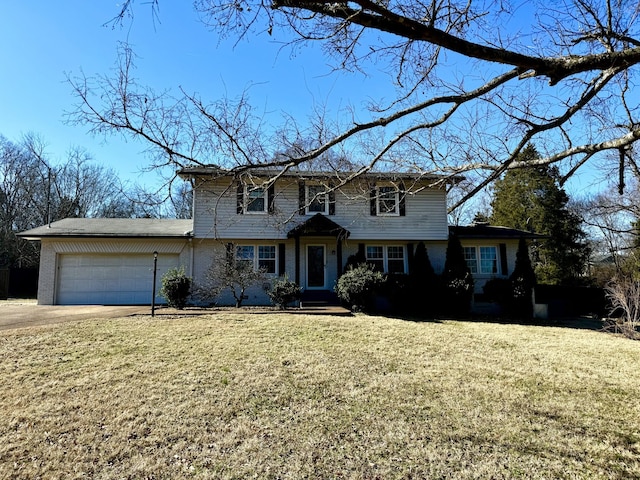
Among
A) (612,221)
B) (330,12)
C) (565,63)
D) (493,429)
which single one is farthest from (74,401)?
(612,221)

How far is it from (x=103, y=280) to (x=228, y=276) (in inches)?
224

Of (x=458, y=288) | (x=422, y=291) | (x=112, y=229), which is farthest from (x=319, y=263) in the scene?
(x=112, y=229)

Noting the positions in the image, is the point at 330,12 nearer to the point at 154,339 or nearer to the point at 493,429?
the point at 493,429

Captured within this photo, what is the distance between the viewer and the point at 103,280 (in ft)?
49.4

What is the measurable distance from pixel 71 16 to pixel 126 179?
185 cm

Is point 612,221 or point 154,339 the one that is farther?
point 612,221

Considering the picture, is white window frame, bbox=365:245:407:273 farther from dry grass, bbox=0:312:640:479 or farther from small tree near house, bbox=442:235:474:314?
dry grass, bbox=0:312:640:479

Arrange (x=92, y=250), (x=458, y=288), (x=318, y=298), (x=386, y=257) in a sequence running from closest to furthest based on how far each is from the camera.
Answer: (x=458, y=288) → (x=318, y=298) → (x=92, y=250) → (x=386, y=257)

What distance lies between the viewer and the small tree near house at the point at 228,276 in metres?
13.1

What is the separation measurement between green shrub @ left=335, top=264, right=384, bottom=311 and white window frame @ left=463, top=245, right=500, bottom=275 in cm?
581

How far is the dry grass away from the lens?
3.49m

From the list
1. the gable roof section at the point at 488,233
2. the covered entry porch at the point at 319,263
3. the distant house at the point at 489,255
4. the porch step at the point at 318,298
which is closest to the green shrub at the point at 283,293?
the porch step at the point at 318,298

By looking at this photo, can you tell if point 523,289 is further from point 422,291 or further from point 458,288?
point 422,291

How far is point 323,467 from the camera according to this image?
11.2ft
